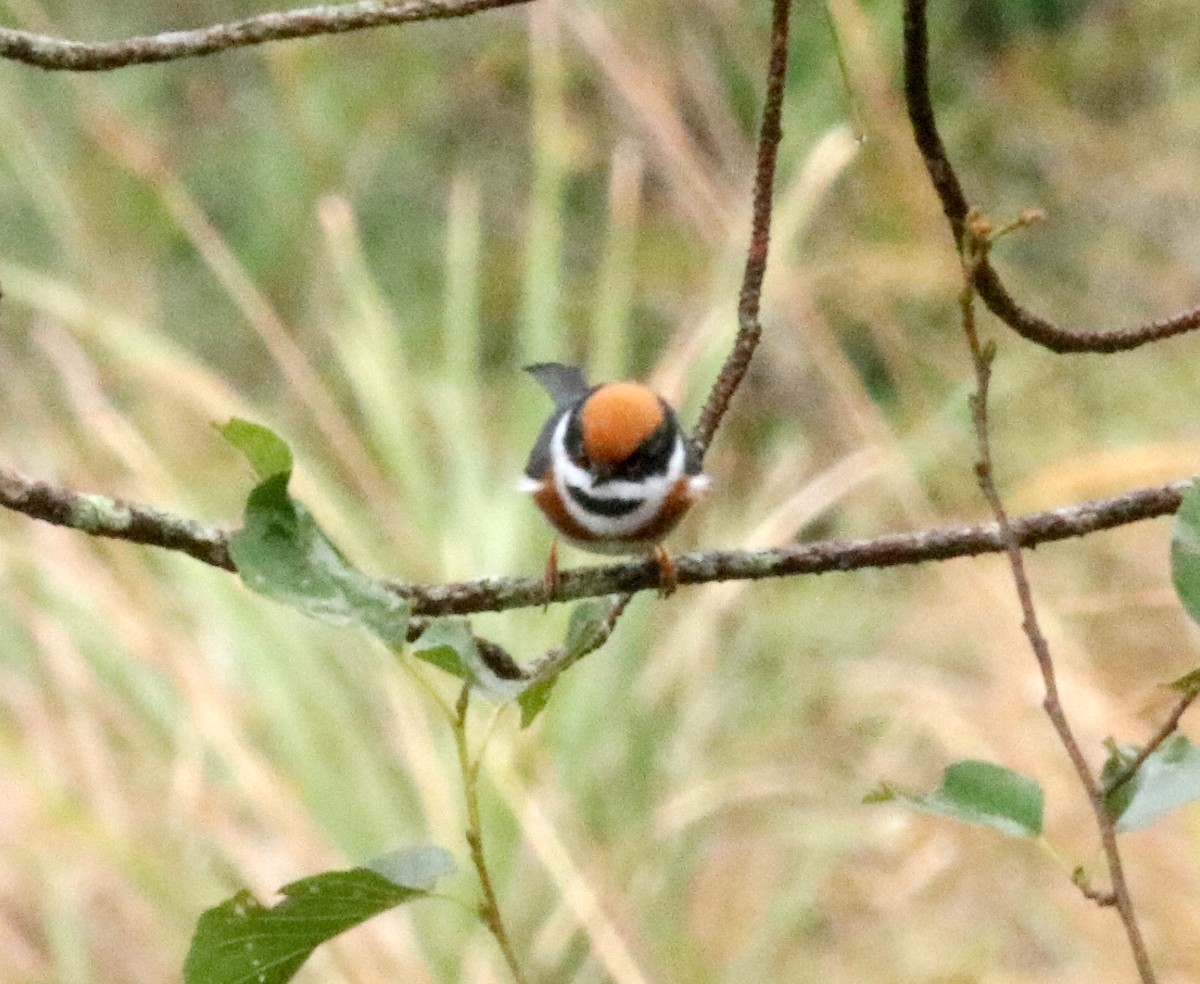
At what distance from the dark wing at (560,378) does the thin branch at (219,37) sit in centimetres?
78

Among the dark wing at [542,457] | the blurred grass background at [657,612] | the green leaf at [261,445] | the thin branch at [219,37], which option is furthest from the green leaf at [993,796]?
the blurred grass background at [657,612]

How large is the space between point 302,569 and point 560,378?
100cm

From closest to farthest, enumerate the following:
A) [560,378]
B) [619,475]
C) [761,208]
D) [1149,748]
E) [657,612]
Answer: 1. [1149,748]
2. [761,208]
3. [619,475]
4. [560,378]
5. [657,612]

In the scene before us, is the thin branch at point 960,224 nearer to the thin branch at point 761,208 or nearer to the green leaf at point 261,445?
the thin branch at point 761,208

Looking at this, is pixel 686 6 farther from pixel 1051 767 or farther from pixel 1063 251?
pixel 1051 767

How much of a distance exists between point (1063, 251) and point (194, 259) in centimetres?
237

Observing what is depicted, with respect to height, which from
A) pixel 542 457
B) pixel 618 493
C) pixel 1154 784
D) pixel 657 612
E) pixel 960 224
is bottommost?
pixel 1154 784

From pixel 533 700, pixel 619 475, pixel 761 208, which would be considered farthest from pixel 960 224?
pixel 619 475

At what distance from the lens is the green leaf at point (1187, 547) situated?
22.1 inches

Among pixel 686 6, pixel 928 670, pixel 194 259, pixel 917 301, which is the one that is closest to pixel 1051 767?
pixel 928 670

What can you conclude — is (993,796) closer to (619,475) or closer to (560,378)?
(619,475)

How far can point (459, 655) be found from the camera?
0.55 meters

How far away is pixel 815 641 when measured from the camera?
281 centimetres

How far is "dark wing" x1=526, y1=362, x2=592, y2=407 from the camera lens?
150 centimetres
